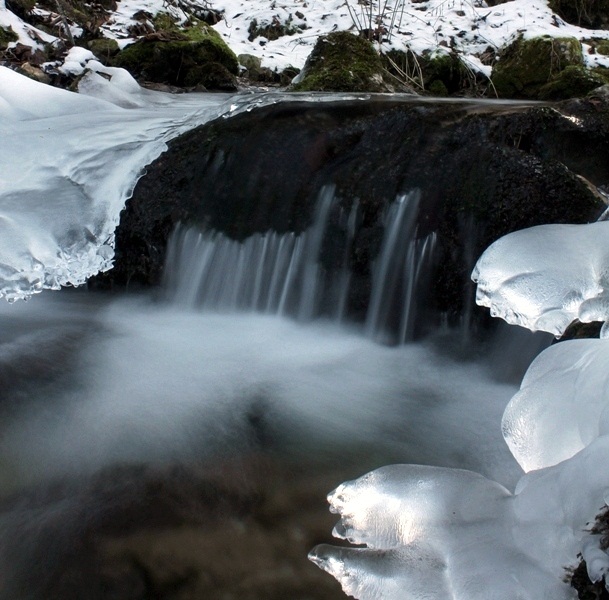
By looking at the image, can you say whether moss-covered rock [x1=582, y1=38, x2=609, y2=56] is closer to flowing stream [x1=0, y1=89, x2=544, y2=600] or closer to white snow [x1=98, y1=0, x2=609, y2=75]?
white snow [x1=98, y1=0, x2=609, y2=75]

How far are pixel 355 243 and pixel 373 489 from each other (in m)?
1.98

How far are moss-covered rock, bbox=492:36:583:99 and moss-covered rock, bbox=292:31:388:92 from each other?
2.02 meters

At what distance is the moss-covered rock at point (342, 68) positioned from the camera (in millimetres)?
5672

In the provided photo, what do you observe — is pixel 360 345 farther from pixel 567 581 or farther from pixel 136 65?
pixel 136 65

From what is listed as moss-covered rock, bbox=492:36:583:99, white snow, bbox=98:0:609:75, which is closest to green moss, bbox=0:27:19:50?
white snow, bbox=98:0:609:75

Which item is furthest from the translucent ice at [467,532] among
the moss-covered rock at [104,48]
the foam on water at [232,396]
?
the moss-covered rock at [104,48]

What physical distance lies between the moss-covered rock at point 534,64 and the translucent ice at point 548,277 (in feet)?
19.1

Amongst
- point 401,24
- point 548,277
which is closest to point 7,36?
point 401,24

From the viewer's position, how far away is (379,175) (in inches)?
137

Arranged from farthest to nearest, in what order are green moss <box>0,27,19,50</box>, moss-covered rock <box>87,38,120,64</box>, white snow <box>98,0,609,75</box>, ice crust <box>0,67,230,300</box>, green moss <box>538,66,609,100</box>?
white snow <box>98,0,609,75</box>, moss-covered rock <box>87,38,120,64</box>, green moss <box>0,27,19,50</box>, green moss <box>538,66,609,100</box>, ice crust <box>0,67,230,300</box>

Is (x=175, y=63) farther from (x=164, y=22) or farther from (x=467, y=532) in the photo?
(x=467, y=532)

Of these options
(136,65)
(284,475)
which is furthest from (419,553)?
(136,65)

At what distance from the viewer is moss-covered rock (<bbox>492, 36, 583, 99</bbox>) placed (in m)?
7.09

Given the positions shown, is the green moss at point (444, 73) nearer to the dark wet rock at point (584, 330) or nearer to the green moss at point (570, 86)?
the green moss at point (570, 86)
